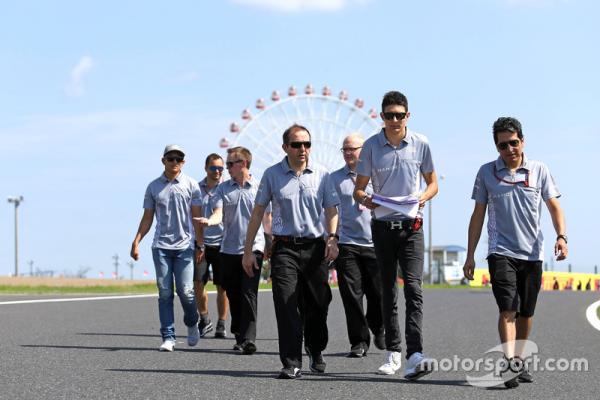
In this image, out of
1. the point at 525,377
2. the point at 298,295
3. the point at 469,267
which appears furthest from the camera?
the point at 298,295

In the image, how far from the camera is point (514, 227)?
7113 mm

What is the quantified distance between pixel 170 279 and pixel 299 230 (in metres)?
2.55

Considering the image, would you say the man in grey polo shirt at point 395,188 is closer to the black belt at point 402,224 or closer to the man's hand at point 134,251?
the black belt at point 402,224


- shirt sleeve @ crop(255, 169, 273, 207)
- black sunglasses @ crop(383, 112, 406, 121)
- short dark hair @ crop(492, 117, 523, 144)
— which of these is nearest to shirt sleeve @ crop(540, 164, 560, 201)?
short dark hair @ crop(492, 117, 523, 144)

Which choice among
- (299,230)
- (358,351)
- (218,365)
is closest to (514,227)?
(299,230)

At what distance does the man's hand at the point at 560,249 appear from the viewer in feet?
23.7

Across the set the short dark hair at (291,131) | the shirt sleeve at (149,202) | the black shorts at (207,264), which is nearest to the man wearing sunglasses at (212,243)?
the black shorts at (207,264)

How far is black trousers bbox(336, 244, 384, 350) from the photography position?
9141mm

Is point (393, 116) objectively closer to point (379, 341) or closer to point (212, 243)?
point (379, 341)

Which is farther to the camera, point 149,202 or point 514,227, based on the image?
point 149,202

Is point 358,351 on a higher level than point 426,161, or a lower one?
lower

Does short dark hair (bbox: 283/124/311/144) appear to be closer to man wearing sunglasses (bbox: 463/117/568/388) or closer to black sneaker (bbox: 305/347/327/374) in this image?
man wearing sunglasses (bbox: 463/117/568/388)

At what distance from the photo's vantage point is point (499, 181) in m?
7.19

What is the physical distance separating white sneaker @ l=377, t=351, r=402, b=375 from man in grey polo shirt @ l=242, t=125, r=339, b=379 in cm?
51
